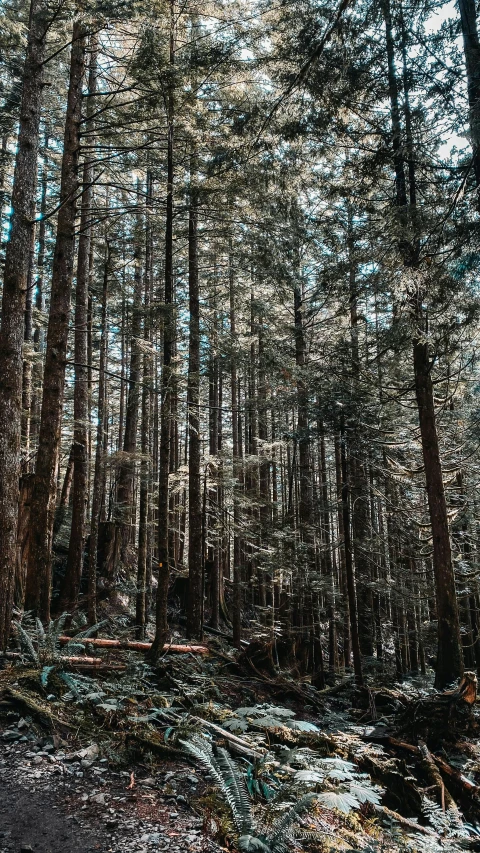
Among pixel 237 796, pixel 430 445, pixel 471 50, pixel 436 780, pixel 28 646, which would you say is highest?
pixel 471 50

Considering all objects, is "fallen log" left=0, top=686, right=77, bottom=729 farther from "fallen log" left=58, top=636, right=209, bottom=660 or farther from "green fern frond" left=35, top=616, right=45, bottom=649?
"fallen log" left=58, top=636, right=209, bottom=660

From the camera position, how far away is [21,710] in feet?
15.0

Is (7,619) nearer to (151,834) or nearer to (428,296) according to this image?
(151,834)

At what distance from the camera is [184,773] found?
13.4ft

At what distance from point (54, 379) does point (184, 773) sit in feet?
20.0

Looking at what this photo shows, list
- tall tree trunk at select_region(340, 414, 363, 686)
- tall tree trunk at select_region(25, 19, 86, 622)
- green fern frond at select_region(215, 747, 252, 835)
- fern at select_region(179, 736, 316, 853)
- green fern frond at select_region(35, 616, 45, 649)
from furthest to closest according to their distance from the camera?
1. tall tree trunk at select_region(340, 414, 363, 686)
2. tall tree trunk at select_region(25, 19, 86, 622)
3. green fern frond at select_region(35, 616, 45, 649)
4. green fern frond at select_region(215, 747, 252, 835)
5. fern at select_region(179, 736, 316, 853)

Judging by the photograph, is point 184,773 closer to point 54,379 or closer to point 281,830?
point 281,830

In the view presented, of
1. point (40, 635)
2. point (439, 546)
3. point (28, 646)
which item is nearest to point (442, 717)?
point (439, 546)

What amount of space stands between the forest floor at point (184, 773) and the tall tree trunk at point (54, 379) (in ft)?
4.40

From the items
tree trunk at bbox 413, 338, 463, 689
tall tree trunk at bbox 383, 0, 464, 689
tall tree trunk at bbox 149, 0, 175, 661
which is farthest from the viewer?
tree trunk at bbox 413, 338, 463, 689

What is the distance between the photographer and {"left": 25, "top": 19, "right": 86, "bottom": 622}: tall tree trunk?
748cm

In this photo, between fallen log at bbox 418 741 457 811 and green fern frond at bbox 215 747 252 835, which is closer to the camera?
green fern frond at bbox 215 747 252 835

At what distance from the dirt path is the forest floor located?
0.04 ft

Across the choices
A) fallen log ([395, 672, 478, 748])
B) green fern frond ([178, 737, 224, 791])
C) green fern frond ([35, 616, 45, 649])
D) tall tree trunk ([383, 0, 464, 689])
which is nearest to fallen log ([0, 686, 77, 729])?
green fern frond ([35, 616, 45, 649])
